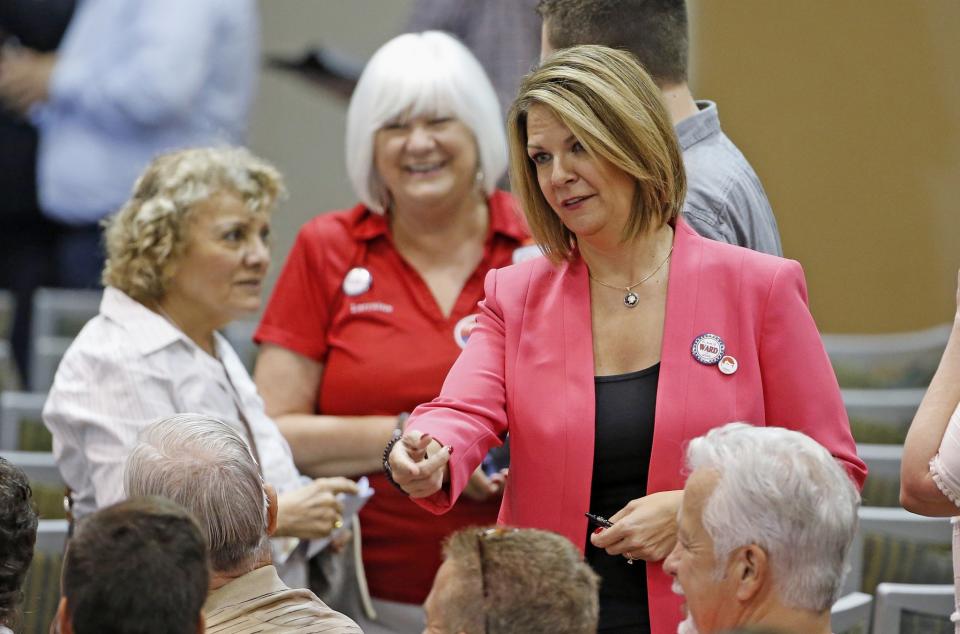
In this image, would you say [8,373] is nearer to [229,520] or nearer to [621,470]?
[229,520]

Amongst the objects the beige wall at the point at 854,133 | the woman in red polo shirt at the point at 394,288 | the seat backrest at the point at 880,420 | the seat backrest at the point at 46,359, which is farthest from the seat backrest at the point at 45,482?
the beige wall at the point at 854,133

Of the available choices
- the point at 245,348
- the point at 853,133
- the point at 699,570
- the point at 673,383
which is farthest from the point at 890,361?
the point at 699,570

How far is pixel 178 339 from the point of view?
3492 millimetres

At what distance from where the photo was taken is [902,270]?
23.6 feet

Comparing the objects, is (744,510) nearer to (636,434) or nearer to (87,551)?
(636,434)

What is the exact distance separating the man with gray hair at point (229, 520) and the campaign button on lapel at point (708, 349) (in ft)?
2.53

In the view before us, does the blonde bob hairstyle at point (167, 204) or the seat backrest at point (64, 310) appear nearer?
the blonde bob hairstyle at point (167, 204)

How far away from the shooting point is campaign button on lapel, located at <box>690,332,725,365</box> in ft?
8.52

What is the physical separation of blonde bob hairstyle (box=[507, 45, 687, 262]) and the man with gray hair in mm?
754

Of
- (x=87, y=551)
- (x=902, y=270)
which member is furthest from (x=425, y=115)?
(x=902, y=270)

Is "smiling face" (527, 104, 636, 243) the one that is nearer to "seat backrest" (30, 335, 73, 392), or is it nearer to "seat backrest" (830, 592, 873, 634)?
"seat backrest" (830, 592, 873, 634)

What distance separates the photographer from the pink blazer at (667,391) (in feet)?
8.46

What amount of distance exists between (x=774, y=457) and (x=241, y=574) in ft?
2.96

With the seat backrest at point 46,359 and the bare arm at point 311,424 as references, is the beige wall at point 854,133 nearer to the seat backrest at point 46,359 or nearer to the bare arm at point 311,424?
the seat backrest at point 46,359
